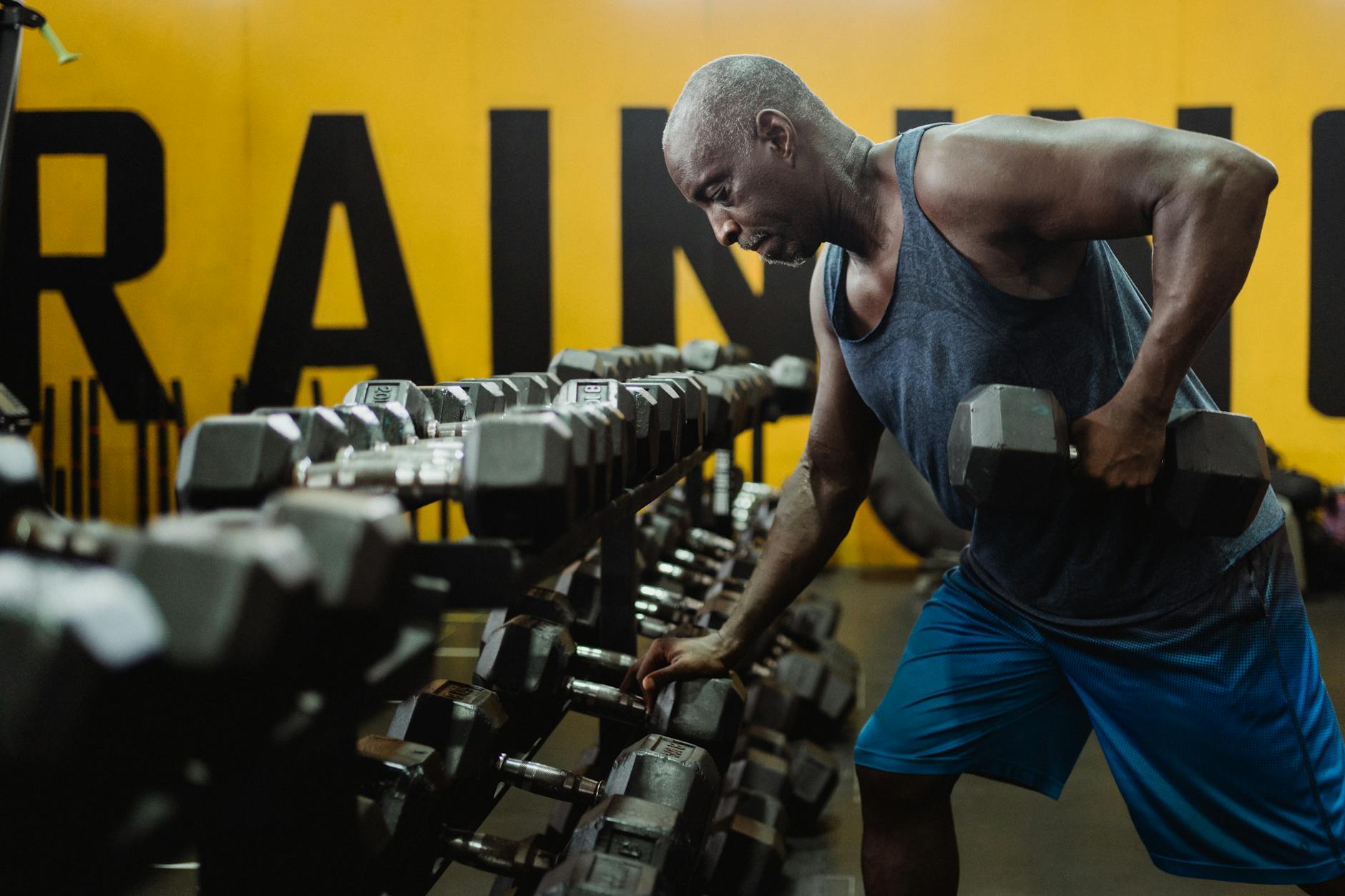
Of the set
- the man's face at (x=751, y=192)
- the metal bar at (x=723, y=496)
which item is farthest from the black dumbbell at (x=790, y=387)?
the man's face at (x=751, y=192)

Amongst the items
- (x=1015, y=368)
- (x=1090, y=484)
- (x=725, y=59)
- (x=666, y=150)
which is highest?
(x=725, y=59)

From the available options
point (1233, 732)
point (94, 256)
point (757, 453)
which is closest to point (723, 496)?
point (757, 453)

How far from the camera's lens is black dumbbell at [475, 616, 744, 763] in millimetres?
1771

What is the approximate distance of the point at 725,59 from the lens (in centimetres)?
164

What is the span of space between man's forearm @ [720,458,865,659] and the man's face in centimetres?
38

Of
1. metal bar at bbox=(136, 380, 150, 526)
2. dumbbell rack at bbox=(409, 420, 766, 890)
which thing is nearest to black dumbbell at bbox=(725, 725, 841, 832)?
dumbbell rack at bbox=(409, 420, 766, 890)

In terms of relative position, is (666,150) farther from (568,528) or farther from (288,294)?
(288,294)

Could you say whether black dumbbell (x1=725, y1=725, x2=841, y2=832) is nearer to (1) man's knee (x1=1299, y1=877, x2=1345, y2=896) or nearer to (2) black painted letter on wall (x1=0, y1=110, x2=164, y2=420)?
(1) man's knee (x1=1299, y1=877, x2=1345, y2=896)

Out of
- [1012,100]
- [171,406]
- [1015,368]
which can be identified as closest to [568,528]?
[1015,368]

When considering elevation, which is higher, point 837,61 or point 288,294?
point 837,61

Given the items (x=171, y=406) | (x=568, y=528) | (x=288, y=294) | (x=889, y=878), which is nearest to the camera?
(x=568, y=528)

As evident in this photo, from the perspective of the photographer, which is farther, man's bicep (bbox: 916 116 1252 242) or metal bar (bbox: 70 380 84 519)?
metal bar (bbox: 70 380 84 519)

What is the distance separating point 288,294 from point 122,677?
5.37m

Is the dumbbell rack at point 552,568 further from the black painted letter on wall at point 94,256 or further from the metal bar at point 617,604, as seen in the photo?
the black painted letter on wall at point 94,256
